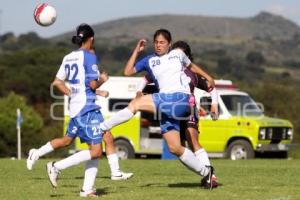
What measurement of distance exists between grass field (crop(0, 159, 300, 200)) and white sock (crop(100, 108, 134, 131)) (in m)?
0.78

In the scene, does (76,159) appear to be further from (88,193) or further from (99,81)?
(99,81)

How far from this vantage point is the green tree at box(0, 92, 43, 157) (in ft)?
168

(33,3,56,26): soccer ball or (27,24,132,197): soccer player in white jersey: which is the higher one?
(33,3,56,26): soccer ball

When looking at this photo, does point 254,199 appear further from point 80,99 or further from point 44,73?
point 44,73

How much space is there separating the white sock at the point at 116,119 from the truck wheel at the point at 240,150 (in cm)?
1489

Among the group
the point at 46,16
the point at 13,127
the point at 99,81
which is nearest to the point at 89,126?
the point at 99,81

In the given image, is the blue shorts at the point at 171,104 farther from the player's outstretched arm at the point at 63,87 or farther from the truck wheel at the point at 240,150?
the truck wheel at the point at 240,150

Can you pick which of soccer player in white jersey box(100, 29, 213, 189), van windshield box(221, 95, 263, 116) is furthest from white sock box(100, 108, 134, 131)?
van windshield box(221, 95, 263, 116)

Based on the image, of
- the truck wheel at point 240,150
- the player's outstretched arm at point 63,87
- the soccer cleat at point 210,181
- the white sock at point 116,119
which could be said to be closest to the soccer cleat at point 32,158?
the player's outstretched arm at point 63,87

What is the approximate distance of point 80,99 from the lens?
962 cm

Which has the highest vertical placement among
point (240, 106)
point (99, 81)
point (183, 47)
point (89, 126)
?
point (183, 47)

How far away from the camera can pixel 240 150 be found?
2452cm

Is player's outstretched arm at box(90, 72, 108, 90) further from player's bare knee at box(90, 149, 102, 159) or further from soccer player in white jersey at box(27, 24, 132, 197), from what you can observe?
player's bare knee at box(90, 149, 102, 159)

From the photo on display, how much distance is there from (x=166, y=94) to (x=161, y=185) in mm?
1717
